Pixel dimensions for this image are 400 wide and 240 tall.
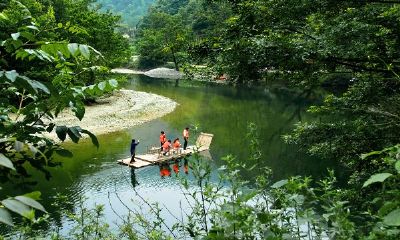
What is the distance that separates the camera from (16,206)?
108cm

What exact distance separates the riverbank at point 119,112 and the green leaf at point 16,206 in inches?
872

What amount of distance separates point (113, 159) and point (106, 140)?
13.2 feet

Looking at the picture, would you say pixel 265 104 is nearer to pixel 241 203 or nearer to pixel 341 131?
pixel 341 131

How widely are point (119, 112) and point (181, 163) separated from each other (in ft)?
43.3

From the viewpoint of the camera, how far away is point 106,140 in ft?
77.0

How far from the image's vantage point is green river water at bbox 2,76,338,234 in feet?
46.9

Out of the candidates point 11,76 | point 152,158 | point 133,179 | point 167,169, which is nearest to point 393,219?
point 11,76

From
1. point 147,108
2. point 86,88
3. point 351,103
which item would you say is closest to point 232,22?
point 351,103

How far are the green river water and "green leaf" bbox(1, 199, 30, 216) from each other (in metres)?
1.26

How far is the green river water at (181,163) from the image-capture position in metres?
14.3

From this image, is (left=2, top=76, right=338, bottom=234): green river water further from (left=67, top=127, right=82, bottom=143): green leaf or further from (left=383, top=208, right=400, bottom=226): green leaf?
(left=383, top=208, right=400, bottom=226): green leaf

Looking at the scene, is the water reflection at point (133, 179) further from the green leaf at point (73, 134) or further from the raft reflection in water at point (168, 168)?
the green leaf at point (73, 134)

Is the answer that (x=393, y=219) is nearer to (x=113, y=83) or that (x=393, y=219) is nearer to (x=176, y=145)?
(x=113, y=83)

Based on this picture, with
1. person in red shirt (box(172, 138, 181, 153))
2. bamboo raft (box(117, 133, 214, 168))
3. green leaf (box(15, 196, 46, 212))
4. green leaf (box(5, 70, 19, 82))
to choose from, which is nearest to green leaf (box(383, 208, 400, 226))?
green leaf (box(15, 196, 46, 212))
